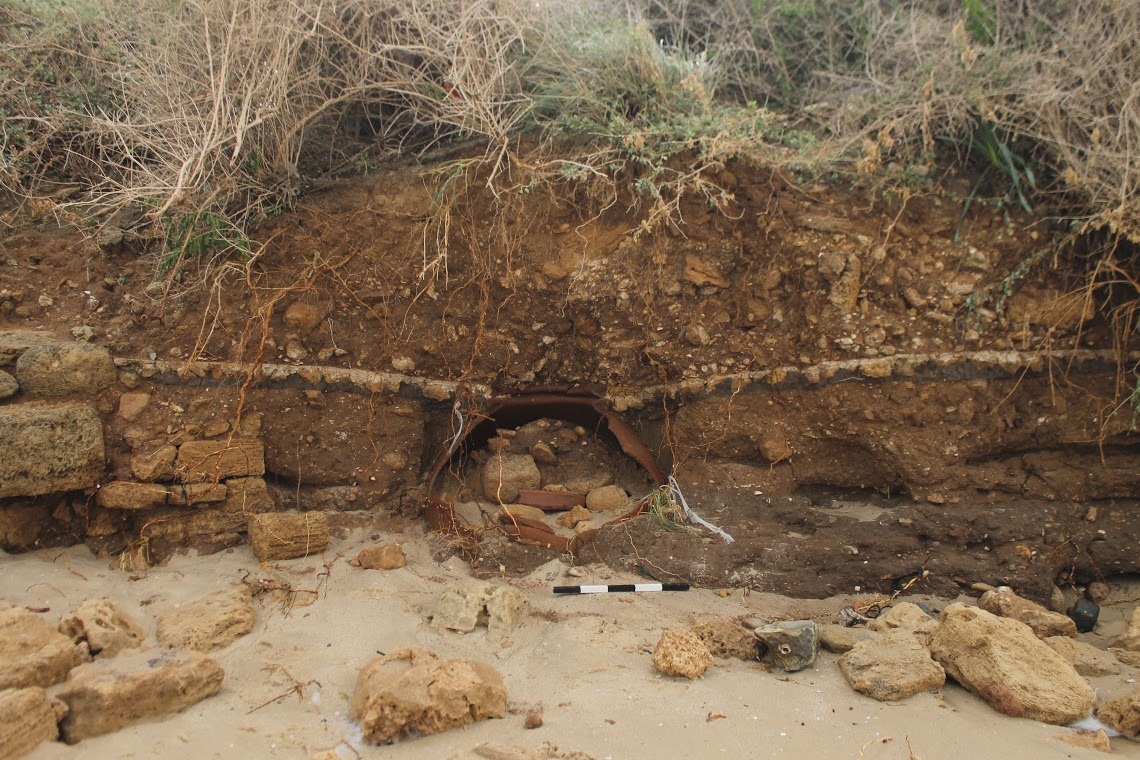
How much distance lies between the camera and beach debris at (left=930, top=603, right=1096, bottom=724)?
253 centimetres

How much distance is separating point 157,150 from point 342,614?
2295 mm

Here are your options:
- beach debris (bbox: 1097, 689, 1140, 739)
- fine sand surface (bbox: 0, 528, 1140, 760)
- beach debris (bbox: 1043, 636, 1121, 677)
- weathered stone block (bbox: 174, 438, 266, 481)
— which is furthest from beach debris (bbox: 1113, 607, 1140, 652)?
weathered stone block (bbox: 174, 438, 266, 481)

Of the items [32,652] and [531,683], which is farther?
[531,683]

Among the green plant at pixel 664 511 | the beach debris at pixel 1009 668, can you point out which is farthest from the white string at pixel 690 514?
the beach debris at pixel 1009 668

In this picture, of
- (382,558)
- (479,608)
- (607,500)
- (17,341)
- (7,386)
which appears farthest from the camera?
(607,500)

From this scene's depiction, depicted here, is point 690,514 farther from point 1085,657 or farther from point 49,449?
point 49,449

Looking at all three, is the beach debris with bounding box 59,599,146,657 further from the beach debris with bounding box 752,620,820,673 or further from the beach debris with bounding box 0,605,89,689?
the beach debris with bounding box 752,620,820,673

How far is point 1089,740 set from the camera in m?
2.40

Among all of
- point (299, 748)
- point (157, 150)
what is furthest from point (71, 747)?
point (157, 150)

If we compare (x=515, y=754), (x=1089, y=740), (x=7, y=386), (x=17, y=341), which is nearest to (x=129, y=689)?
(x=515, y=754)

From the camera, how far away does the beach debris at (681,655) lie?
8.95ft

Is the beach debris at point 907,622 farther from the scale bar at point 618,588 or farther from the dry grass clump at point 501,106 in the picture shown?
the dry grass clump at point 501,106

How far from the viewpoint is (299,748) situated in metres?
2.29

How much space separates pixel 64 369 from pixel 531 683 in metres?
2.35
